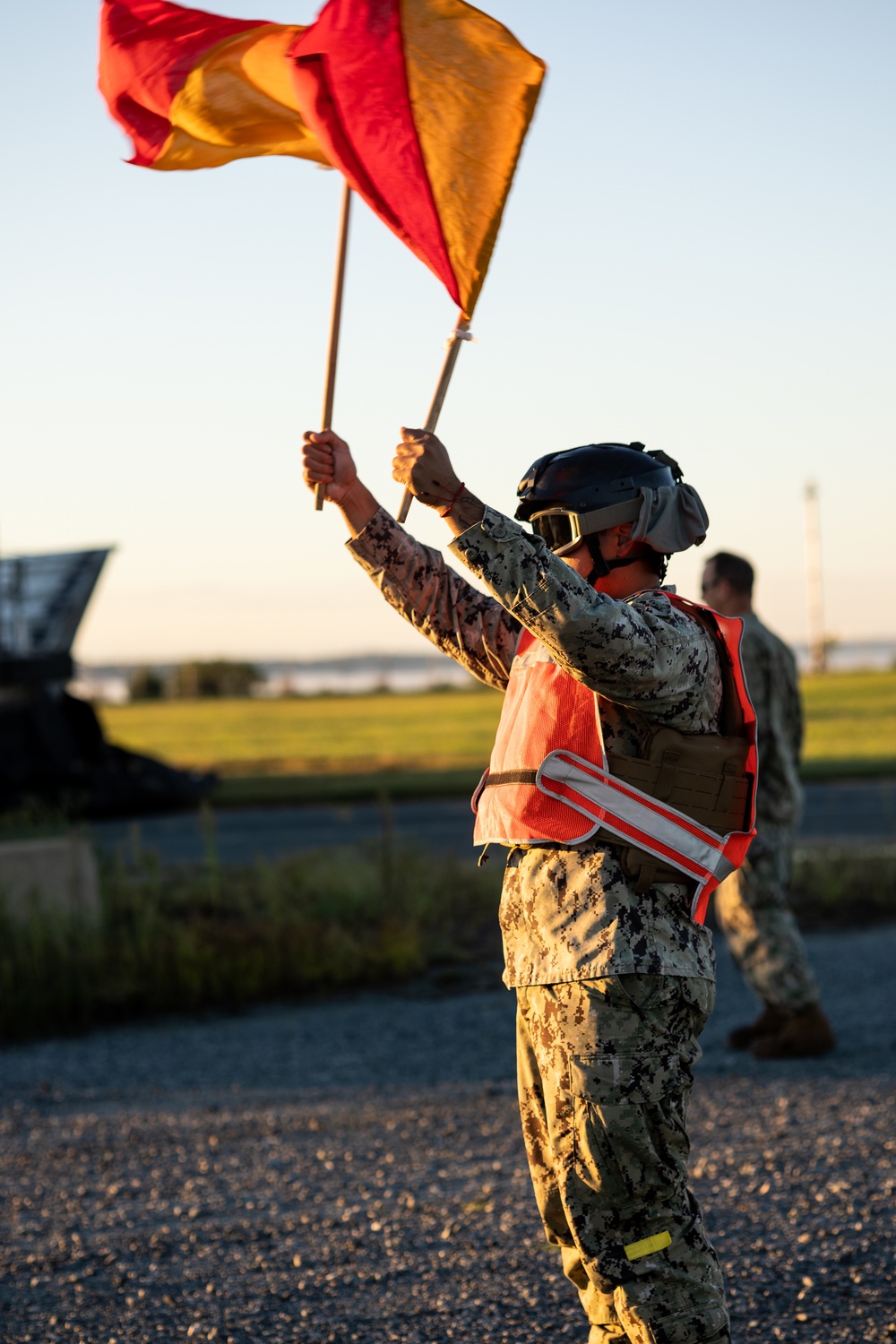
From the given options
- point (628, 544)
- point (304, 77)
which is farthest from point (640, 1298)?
point (304, 77)

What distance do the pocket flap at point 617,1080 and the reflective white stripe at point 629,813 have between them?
1.30 feet

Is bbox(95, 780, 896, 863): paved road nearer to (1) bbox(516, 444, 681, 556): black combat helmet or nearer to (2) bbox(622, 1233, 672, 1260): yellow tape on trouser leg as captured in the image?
(1) bbox(516, 444, 681, 556): black combat helmet

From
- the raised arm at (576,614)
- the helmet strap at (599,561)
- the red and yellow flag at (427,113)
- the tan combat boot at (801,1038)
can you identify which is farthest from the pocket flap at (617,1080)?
the tan combat boot at (801,1038)

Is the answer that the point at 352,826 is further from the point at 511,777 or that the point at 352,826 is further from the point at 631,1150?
the point at 631,1150

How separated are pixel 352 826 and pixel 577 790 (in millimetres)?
14173

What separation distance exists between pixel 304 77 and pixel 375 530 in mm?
1092

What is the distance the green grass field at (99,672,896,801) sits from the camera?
26672 millimetres

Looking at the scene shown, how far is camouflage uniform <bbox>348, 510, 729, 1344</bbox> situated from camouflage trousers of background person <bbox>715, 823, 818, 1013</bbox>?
11.7ft

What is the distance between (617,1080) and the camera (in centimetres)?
292

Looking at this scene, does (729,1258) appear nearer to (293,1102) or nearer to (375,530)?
(375,530)

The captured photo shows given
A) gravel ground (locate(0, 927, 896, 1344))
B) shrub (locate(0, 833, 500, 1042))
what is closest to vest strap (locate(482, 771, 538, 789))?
gravel ground (locate(0, 927, 896, 1344))

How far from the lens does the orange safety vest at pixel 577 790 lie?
3.00 m

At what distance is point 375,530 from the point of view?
11.6ft

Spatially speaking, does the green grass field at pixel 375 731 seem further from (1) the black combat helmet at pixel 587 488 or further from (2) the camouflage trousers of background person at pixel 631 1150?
(2) the camouflage trousers of background person at pixel 631 1150
